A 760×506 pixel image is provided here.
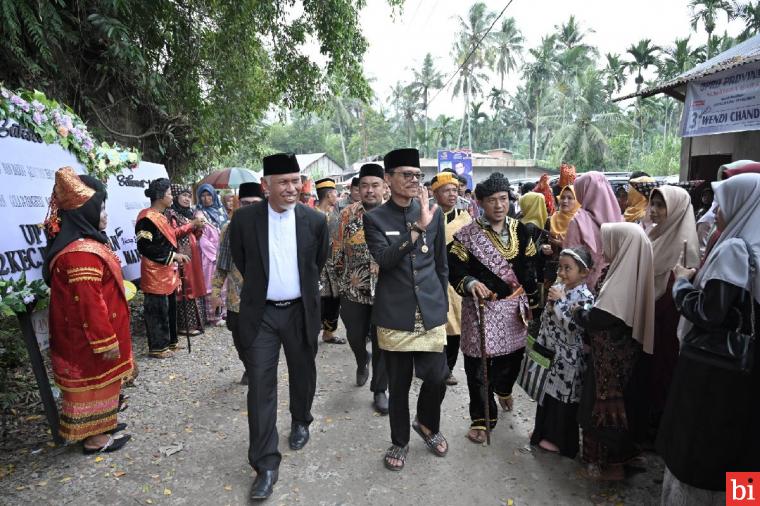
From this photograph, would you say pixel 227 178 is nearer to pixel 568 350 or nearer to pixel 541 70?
pixel 568 350

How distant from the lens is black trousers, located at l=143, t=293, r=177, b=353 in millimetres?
5516

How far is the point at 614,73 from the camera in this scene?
119ft

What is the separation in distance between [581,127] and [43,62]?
3431cm

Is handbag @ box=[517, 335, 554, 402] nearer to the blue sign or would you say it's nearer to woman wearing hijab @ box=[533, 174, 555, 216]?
woman wearing hijab @ box=[533, 174, 555, 216]

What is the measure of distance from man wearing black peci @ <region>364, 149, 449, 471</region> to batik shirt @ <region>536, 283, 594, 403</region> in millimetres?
777

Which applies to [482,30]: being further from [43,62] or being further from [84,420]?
[84,420]

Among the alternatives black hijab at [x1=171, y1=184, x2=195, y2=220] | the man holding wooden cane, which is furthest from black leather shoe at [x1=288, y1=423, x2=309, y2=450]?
black hijab at [x1=171, y1=184, x2=195, y2=220]

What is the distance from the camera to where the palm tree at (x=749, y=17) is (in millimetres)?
24934

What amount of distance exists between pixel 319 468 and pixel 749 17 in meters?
34.0

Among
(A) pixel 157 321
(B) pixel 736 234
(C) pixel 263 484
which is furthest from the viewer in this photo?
(A) pixel 157 321

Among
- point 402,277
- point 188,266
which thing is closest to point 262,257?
point 402,277

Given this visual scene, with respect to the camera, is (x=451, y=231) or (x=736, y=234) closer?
(x=736, y=234)

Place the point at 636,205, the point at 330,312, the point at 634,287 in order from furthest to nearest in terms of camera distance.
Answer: the point at 330,312 → the point at 636,205 → the point at 634,287

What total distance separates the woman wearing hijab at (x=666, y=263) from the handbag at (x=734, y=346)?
3.73 ft
